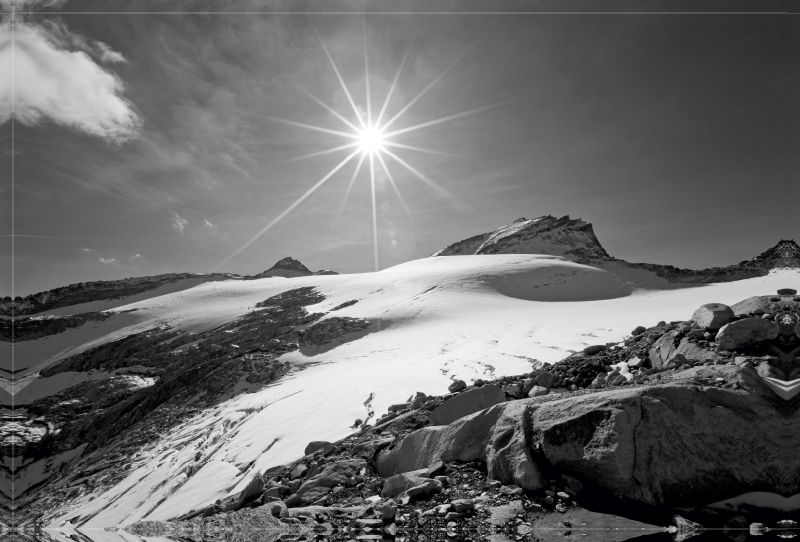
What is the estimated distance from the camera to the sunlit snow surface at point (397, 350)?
11398 millimetres

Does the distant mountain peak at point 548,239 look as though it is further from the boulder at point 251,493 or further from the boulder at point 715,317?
the boulder at point 251,493

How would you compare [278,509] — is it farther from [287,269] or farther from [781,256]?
[287,269]

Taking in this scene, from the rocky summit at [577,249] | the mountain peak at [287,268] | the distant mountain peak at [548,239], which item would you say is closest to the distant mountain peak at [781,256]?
the rocky summit at [577,249]

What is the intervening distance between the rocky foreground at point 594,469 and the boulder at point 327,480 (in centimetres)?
3

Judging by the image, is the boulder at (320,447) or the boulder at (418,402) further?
the boulder at (418,402)

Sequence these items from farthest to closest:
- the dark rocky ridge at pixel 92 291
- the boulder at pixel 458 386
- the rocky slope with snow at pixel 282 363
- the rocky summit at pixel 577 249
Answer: the dark rocky ridge at pixel 92 291 → the rocky summit at pixel 577 249 → the rocky slope with snow at pixel 282 363 → the boulder at pixel 458 386

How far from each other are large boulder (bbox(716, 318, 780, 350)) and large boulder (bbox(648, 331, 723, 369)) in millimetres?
330

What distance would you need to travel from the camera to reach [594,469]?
211 inches

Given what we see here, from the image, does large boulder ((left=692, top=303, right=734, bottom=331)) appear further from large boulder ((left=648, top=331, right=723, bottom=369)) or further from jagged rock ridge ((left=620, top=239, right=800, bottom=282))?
jagged rock ridge ((left=620, top=239, right=800, bottom=282))

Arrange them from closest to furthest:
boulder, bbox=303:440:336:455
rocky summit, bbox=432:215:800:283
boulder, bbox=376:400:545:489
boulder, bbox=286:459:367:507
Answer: boulder, bbox=376:400:545:489, boulder, bbox=286:459:367:507, boulder, bbox=303:440:336:455, rocky summit, bbox=432:215:800:283

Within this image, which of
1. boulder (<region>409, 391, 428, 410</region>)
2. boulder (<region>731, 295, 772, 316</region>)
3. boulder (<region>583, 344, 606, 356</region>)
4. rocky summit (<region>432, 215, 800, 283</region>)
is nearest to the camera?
boulder (<region>731, 295, 772, 316</region>)

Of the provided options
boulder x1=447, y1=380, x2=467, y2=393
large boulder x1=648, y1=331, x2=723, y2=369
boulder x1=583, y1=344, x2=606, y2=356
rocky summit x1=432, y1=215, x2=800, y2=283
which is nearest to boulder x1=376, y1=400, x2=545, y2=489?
boulder x1=447, y1=380, x2=467, y2=393

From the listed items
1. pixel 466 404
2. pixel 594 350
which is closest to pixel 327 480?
pixel 466 404

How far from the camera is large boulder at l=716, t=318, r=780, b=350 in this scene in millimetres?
6939
